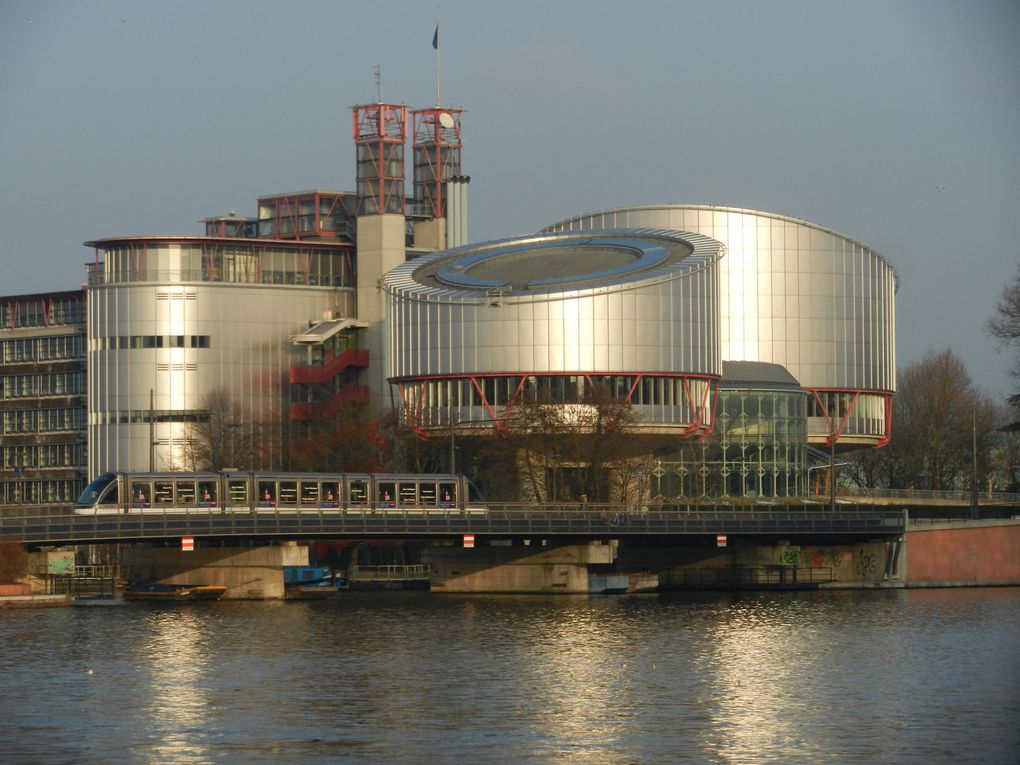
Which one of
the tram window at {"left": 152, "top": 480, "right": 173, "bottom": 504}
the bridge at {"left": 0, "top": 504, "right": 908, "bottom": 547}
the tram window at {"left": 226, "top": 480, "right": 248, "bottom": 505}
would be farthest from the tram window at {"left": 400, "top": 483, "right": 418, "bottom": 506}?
the tram window at {"left": 152, "top": 480, "right": 173, "bottom": 504}

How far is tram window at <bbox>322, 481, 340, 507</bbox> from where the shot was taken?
11950 cm

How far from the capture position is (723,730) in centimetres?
6084

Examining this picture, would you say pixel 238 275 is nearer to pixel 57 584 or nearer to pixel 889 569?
pixel 57 584

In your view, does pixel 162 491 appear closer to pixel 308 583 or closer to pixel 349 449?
pixel 308 583

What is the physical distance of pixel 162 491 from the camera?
113m

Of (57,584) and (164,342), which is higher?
(164,342)

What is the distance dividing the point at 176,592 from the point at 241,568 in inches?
152

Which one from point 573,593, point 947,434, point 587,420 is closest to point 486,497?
point 587,420

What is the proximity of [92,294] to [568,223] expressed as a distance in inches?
1692

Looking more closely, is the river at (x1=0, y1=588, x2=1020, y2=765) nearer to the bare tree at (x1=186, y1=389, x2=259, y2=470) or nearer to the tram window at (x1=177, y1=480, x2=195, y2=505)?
the tram window at (x1=177, y1=480, x2=195, y2=505)

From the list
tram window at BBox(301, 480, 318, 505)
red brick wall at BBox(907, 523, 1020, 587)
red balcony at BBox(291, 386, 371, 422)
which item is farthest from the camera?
red balcony at BBox(291, 386, 371, 422)

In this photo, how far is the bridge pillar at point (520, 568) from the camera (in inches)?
4793

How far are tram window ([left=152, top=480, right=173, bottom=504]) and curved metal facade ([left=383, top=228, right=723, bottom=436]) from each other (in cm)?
4019

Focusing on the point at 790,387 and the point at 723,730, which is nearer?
the point at 723,730
